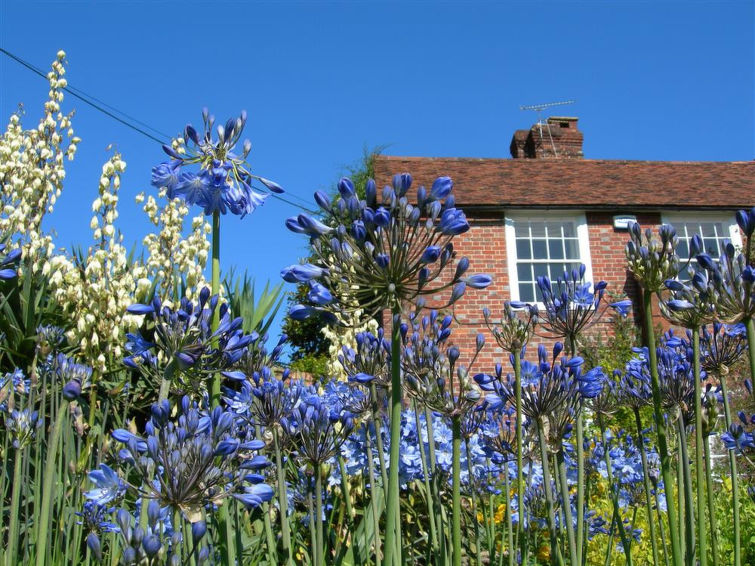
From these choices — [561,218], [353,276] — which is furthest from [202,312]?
[561,218]

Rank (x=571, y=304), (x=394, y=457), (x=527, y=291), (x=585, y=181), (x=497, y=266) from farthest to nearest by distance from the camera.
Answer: (x=585, y=181) < (x=527, y=291) < (x=497, y=266) < (x=571, y=304) < (x=394, y=457)

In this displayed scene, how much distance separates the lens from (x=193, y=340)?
2094mm

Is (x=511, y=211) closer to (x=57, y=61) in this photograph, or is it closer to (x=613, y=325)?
(x=613, y=325)

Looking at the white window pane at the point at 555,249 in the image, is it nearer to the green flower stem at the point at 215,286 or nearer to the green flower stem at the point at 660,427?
the green flower stem at the point at 660,427

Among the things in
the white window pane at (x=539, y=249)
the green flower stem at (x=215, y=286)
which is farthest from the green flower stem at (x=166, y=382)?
the white window pane at (x=539, y=249)

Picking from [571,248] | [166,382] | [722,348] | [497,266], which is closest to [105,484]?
[166,382]

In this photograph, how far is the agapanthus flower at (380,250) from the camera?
1788mm

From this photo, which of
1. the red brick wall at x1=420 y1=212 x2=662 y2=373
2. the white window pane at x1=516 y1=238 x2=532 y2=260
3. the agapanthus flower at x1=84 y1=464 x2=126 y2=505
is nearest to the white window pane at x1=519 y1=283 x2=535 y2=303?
the red brick wall at x1=420 y1=212 x2=662 y2=373

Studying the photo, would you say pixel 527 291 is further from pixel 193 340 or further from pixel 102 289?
pixel 193 340

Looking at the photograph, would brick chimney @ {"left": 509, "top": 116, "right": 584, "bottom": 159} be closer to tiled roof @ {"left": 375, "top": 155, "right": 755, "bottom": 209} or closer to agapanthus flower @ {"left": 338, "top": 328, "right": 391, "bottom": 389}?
tiled roof @ {"left": 375, "top": 155, "right": 755, "bottom": 209}

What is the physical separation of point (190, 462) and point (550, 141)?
18.0 metres

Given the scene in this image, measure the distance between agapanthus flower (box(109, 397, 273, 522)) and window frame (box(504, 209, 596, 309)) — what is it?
12.5m

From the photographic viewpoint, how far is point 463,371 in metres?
2.48

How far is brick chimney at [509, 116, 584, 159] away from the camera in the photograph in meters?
18.2
